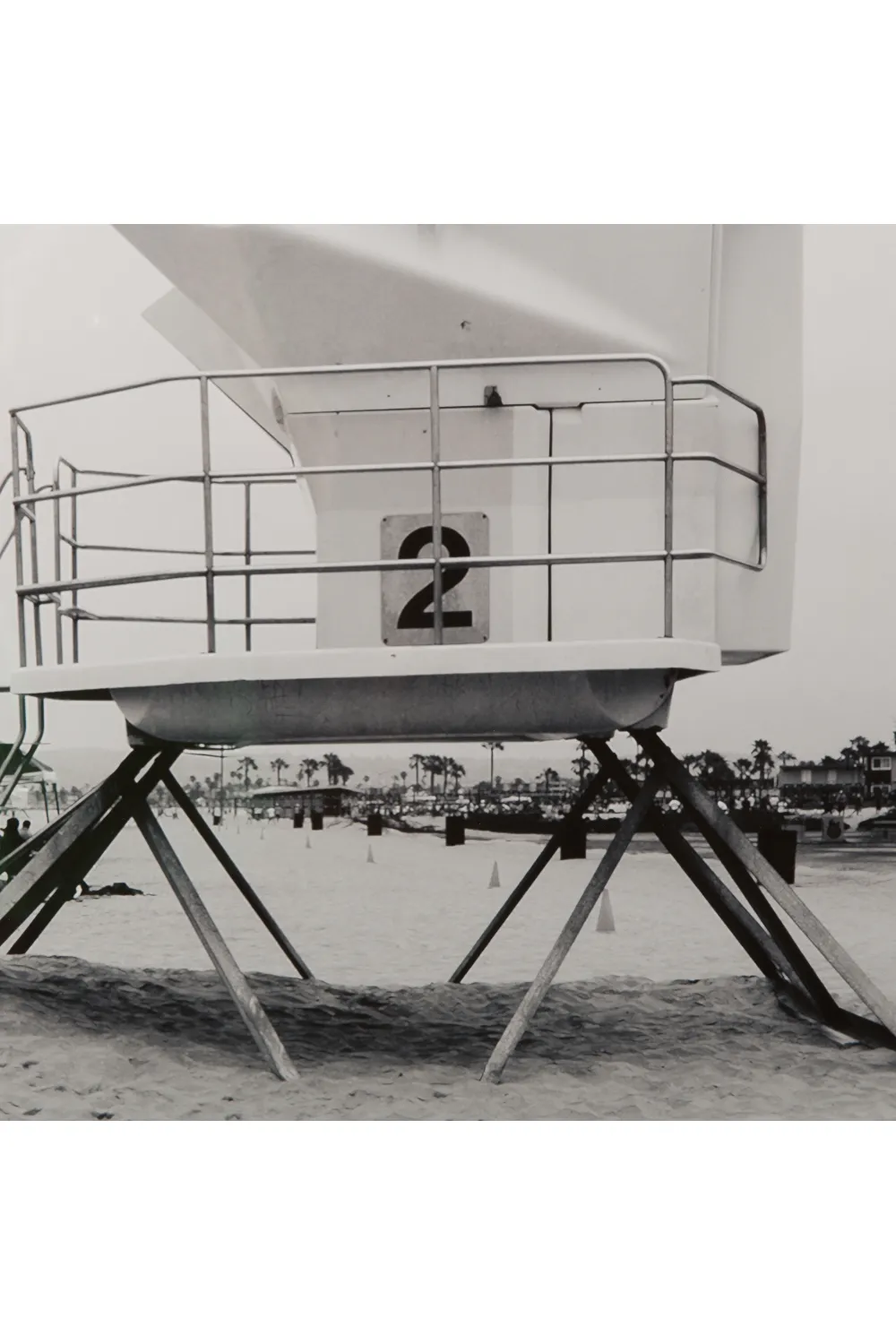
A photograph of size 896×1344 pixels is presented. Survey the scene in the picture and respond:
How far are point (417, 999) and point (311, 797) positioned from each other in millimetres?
1140

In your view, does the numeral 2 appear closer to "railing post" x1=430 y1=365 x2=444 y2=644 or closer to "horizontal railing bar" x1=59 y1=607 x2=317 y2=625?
"railing post" x1=430 y1=365 x2=444 y2=644

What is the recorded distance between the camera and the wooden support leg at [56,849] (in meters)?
5.67

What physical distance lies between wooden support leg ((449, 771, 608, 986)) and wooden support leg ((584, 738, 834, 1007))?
143mm

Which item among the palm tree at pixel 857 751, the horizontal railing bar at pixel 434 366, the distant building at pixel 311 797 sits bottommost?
the distant building at pixel 311 797

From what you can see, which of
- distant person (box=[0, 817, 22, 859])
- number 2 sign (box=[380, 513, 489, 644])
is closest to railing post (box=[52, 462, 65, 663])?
distant person (box=[0, 817, 22, 859])

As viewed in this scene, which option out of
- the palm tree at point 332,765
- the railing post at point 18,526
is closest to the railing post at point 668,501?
the railing post at point 18,526

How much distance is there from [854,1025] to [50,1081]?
10.7 ft

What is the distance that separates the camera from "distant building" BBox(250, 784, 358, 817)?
7.12m

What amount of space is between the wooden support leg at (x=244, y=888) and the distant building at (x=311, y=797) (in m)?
0.38

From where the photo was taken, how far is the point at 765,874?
523cm

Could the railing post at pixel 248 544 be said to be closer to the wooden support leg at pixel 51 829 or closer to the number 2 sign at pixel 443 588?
the wooden support leg at pixel 51 829

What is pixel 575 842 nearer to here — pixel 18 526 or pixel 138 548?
pixel 138 548

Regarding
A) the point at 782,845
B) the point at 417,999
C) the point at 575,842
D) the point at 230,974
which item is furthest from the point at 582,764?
the point at 230,974

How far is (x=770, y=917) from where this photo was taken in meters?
6.11
